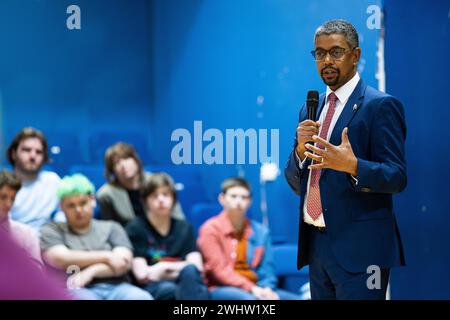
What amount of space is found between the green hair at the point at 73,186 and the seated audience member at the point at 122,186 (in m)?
0.17

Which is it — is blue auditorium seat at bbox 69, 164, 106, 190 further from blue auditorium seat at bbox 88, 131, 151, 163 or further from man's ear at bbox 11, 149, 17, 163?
man's ear at bbox 11, 149, 17, 163

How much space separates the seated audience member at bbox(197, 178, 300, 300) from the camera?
3873 millimetres

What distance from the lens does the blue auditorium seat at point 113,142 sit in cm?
376

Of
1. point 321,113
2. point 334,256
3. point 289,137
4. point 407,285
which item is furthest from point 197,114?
point 407,285

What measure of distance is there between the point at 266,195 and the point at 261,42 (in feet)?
2.84

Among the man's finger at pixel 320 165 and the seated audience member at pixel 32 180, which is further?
the seated audience member at pixel 32 180

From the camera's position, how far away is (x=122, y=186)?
4.05 meters

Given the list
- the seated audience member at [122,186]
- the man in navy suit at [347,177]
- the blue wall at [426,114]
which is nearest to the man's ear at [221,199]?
the seated audience member at [122,186]

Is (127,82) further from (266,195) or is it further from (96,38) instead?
(266,195)

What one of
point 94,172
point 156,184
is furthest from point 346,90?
point 94,172

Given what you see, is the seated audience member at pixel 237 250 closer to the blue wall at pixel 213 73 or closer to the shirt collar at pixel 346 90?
the blue wall at pixel 213 73

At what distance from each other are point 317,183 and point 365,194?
0.62 feet

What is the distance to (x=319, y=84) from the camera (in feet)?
9.90

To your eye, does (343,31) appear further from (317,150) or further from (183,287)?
(183,287)
